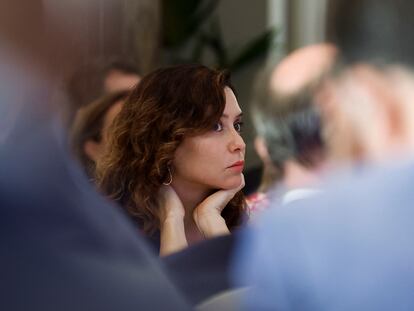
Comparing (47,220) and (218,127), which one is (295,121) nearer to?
(218,127)

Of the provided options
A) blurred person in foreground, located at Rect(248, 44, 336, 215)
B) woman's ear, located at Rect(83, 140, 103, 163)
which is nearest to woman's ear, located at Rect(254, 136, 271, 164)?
blurred person in foreground, located at Rect(248, 44, 336, 215)

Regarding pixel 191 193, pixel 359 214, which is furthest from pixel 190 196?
pixel 359 214

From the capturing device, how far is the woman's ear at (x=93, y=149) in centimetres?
54

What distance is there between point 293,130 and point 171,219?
0.10m

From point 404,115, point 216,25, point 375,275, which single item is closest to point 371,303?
point 375,275

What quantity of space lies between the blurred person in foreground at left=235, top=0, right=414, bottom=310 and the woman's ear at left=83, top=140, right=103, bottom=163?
111mm

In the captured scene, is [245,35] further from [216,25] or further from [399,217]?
[399,217]

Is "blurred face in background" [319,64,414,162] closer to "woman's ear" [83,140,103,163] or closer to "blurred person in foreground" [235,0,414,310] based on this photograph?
"blurred person in foreground" [235,0,414,310]

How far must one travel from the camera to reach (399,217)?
20.0 inches

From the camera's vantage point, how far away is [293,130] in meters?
0.56

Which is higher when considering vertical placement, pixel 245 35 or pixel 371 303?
pixel 245 35

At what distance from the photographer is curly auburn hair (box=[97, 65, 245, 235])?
0.53 m

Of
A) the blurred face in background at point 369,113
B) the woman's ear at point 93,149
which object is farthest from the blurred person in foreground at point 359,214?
the woman's ear at point 93,149

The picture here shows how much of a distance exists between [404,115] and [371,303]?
0.12m
